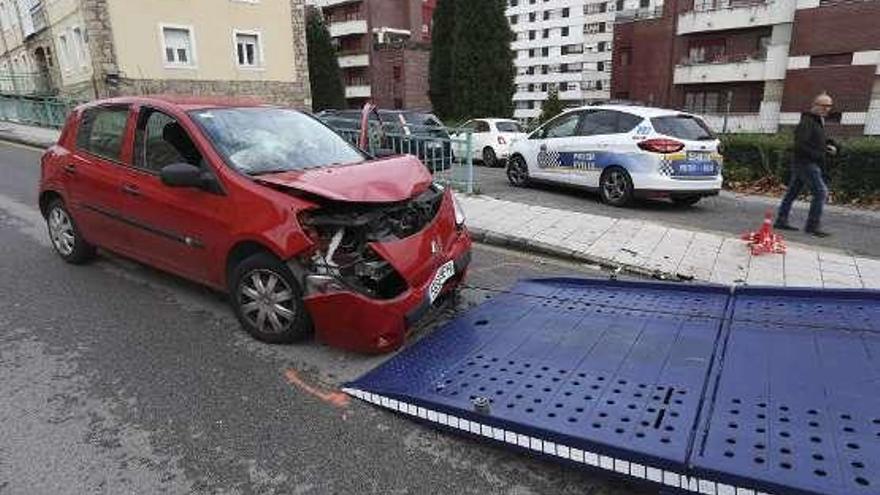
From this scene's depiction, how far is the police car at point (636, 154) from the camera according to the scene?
9023mm

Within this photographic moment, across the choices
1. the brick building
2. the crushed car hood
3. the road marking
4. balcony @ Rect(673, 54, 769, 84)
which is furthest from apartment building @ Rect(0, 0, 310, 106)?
balcony @ Rect(673, 54, 769, 84)

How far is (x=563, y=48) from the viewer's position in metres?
75.1

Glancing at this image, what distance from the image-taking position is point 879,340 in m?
3.37

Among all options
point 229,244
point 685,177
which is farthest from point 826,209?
point 229,244

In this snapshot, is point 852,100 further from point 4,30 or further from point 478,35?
point 4,30

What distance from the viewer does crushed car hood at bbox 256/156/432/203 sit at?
392 cm

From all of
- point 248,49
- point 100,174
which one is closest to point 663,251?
point 100,174

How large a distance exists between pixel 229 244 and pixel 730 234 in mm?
6372

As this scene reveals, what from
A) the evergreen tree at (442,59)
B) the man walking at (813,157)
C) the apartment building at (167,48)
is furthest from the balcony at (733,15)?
the man walking at (813,157)

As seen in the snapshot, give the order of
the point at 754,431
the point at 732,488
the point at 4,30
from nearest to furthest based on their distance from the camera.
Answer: the point at 732,488, the point at 754,431, the point at 4,30

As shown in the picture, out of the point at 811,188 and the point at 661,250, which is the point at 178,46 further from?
the point at 811,188

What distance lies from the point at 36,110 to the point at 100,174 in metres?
21.9

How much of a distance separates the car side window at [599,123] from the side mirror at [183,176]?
7.22 m

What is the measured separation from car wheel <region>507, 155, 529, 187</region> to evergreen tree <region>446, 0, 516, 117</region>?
2052 centimetres
